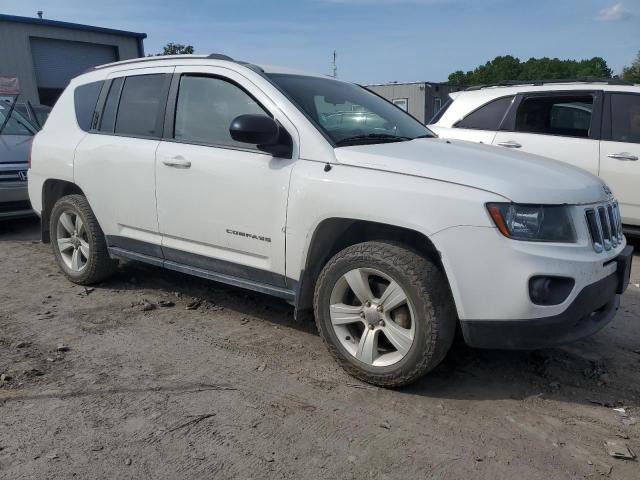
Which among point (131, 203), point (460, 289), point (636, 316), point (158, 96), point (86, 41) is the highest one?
point (86, 41)

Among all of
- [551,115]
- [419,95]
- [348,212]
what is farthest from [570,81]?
[419,95]

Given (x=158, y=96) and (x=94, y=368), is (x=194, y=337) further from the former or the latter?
(x=158, y=96)

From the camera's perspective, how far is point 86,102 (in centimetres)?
485

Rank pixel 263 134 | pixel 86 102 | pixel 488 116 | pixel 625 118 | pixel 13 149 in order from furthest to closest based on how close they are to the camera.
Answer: pixel 13 149
pixel 488 116
pixel 625 118
pixel 86 102
pixel 263 134

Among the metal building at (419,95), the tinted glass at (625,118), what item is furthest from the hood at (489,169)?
the metal building at (419,95)

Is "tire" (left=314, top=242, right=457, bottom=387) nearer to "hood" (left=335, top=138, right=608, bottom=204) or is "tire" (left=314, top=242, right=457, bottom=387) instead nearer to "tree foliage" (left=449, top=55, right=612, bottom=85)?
"hood" (left=335, top=138, right=608, bottom=204)

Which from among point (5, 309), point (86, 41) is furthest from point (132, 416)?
point (86, 41)

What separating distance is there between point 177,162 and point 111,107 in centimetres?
113

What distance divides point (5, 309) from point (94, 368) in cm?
156

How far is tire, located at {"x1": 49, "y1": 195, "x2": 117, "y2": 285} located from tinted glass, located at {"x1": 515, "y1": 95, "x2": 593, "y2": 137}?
15.3 ft

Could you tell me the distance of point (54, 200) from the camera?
17.4 feet

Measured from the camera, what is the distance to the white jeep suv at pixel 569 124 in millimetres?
5965

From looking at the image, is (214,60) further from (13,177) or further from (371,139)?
(13,177)

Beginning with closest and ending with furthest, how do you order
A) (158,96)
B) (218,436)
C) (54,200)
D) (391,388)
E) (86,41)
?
(218,436) → (391,388) → (158,96) → (54,200) → (86,41)
